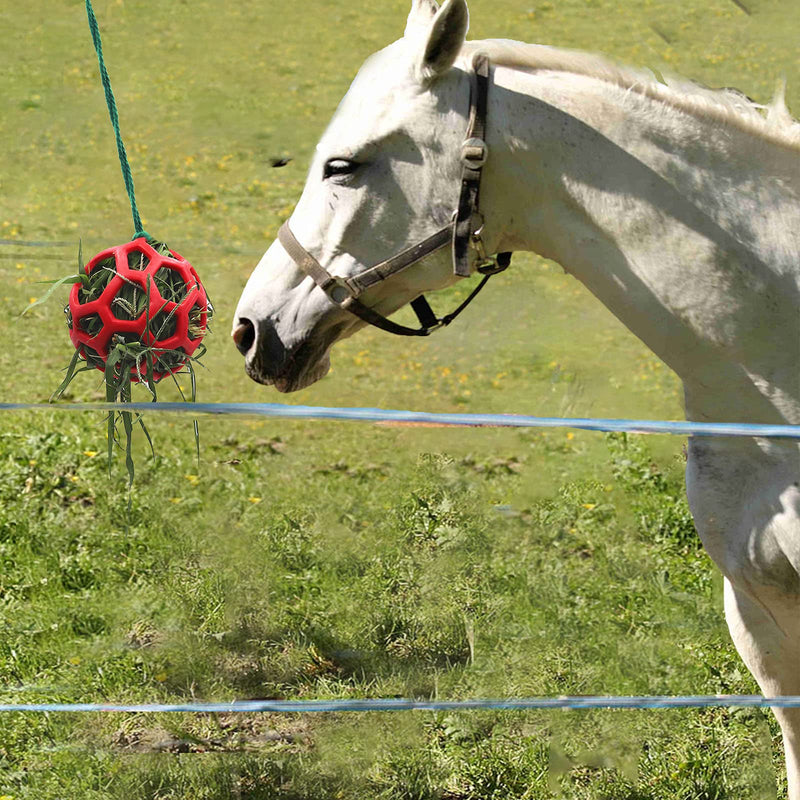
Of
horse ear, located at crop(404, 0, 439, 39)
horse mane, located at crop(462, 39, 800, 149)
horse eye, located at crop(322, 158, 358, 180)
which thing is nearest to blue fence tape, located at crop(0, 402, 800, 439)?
horse eye, located at crop(322, 158, 358, 180)

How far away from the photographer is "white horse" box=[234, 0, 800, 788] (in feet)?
7.75

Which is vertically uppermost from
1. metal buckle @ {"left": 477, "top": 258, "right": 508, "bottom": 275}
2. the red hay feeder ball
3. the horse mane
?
the horse mane

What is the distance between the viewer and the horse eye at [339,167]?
247 centimetres

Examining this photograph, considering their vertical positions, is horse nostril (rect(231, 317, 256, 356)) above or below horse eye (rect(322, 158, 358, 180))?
below

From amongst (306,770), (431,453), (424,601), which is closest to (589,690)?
(424,601)

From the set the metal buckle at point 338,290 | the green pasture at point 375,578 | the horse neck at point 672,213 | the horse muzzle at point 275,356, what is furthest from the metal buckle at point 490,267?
the green pasture at point 375,578

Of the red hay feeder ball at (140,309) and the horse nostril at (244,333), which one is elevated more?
the horse nostril at (244,333)

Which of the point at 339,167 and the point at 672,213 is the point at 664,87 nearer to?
the point at 672,213

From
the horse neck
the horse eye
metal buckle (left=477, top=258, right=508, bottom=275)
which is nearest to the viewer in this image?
the horse neck

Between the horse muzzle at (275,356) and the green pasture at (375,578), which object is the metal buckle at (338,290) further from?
the green pasture at (375,578)

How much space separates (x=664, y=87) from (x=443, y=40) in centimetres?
52

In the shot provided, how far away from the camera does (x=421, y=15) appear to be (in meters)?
2.65

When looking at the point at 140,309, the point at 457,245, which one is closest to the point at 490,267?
the point at 457,245

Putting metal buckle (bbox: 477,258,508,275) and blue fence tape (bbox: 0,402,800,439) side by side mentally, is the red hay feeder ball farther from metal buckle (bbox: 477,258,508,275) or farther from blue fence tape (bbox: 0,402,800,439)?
metal buckle (bbox: 477,258,508,275)
